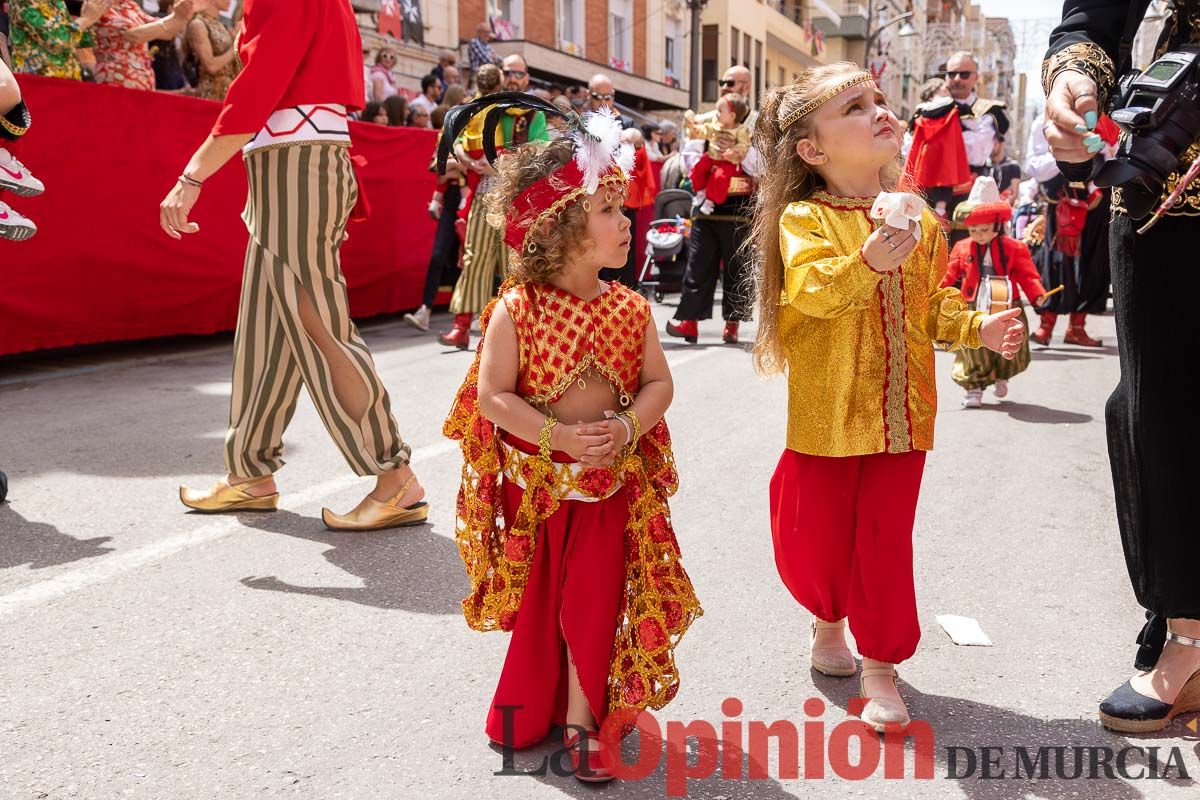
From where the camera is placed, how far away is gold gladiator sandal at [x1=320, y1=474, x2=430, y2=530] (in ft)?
13.8

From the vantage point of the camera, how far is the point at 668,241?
13.1 m

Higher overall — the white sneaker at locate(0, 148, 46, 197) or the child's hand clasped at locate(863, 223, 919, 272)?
the white sneaker at locate(0, 148, 46, 197)

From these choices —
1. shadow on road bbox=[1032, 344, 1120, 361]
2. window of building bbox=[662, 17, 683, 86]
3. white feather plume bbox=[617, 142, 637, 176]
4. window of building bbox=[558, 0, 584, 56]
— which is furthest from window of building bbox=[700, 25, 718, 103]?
white feather plume bbox=[617, 142, 637, 176]

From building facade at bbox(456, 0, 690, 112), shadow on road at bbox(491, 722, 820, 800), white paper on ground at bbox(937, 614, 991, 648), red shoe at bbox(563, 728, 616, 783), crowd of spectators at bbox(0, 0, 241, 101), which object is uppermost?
building facade at bbox(456, 0, 690, 112)

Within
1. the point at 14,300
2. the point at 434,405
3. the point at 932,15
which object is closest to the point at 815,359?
the point at 434,405

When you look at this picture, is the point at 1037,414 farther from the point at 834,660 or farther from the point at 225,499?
the point at 225,499

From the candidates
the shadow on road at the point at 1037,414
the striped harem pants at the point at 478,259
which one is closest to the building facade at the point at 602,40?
the striped harem pants at the point at 478,259

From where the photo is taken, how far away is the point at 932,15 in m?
82.3

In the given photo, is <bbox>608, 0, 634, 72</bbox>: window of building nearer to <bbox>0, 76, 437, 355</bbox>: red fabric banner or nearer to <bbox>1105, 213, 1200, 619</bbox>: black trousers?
<bbox>0, 76, 437, 355</bbox>: red fabric banner

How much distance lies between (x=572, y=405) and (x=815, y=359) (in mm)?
635

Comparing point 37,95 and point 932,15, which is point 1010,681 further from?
point 932,15

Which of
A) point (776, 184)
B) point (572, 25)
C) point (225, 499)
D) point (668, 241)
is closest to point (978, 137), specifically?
point (668, 241)

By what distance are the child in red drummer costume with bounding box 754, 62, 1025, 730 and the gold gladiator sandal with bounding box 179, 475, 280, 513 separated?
2277 millimetres

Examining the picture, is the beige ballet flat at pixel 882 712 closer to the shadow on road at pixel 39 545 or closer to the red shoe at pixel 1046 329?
the shadow on road at pixel 39 545
